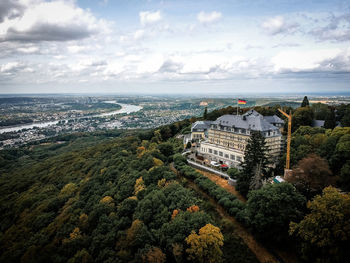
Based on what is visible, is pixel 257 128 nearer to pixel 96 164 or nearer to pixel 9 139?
pixel 96 164

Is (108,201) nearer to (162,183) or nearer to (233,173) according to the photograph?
(162,183)

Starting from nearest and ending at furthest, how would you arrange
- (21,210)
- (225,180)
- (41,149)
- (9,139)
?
1. (225,180)
2. (21,210)
3. (41,149)
4. (9,139)

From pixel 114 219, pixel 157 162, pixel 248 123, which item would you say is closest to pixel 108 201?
pixel 114 219

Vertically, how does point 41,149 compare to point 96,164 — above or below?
below

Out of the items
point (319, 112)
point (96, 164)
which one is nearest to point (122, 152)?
point (96, 164)

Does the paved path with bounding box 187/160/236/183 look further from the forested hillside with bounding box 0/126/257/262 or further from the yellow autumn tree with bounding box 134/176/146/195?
the yellow autumn tree with bounding box 134/176/146/195

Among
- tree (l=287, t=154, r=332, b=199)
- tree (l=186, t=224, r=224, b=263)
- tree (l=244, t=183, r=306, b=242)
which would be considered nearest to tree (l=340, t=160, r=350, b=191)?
tree (l=287, t=154, r=332, b=199)

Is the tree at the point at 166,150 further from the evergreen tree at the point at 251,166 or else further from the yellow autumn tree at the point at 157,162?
the evergreen tree at the point at 251,166
